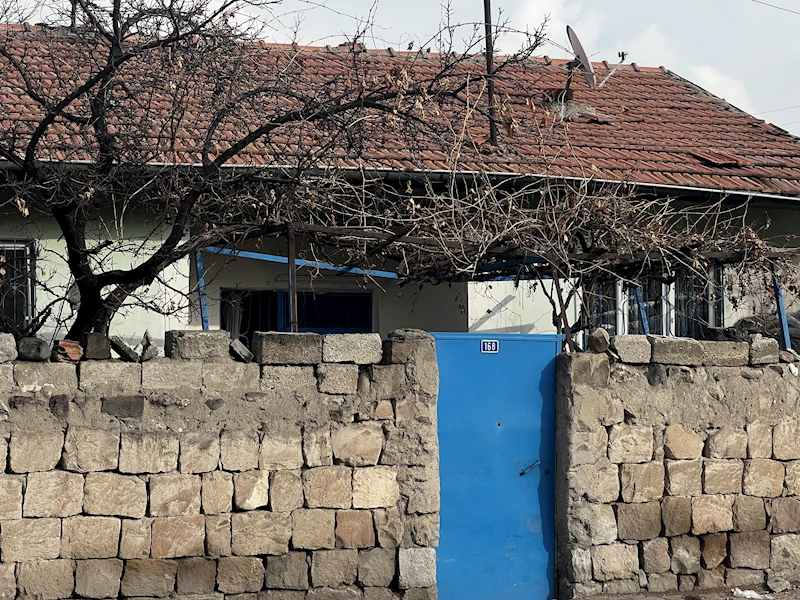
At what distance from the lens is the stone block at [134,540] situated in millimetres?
5195

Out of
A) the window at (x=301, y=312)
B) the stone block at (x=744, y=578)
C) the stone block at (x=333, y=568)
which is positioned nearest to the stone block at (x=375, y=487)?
the stone block at (x=333, y=568)

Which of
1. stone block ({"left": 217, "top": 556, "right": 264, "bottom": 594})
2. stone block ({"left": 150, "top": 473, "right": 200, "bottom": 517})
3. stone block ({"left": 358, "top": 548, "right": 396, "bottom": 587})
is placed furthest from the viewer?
stone block ({"left": 358, "top": 548, "right": 396, "bottom": 587})

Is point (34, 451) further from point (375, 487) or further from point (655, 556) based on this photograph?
point (655, 556)

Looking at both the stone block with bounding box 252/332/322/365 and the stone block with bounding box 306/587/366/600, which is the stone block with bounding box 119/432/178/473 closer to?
the stone block with bounding box 252/332/322/365

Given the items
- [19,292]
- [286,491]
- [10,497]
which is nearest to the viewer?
[10,497]

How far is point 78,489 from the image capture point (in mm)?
5133

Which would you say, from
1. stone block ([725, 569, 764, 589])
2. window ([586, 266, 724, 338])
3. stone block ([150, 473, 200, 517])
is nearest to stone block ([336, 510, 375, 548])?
stone block ([150, 473, 200, 517])

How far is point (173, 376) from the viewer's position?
5.33m

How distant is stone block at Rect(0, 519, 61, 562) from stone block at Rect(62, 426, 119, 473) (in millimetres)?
325

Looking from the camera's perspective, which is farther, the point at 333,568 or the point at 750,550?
the point at 750,550

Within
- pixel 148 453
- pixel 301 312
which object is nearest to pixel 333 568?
pixel 148 453

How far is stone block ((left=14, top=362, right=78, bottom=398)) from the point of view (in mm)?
5098

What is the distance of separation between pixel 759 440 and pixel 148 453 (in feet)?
13.1

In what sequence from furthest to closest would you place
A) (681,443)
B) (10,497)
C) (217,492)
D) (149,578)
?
(681,443) → (217,492) → (149,578) → (10,497)
